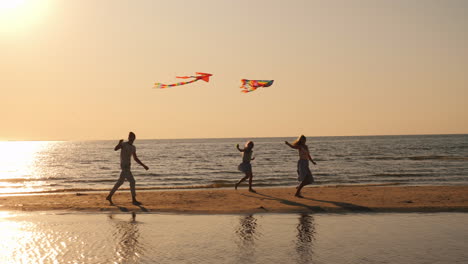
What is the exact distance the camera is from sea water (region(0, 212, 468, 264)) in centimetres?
701

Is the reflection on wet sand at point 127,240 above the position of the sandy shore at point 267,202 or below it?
below

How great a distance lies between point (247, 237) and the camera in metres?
8.44

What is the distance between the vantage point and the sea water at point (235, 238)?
701cm

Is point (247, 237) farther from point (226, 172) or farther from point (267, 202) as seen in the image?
point (226, 172)

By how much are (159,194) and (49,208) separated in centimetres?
387

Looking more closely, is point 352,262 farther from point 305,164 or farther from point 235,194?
point 235,194

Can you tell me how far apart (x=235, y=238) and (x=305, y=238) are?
1.27 m

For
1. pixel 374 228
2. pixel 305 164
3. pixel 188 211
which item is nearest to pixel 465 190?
pixel 305 164

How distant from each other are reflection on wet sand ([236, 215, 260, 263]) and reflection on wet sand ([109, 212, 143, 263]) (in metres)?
1.62

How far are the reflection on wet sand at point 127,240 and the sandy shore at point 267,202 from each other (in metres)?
1.94

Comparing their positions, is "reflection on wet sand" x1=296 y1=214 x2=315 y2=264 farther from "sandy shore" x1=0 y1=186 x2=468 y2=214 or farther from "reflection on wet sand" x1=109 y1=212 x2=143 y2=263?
"reflection on wet sand" x1=109 y1=212 x2=143 y2=263

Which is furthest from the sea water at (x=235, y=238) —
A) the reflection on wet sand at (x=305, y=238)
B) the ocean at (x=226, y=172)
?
the ocean at (x=226, y=172)

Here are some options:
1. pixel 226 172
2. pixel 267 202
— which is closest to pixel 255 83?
pixel 267 202

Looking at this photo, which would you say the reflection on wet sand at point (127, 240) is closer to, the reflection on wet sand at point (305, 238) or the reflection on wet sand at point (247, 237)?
the reflection on wet sand at point (247, 237)
